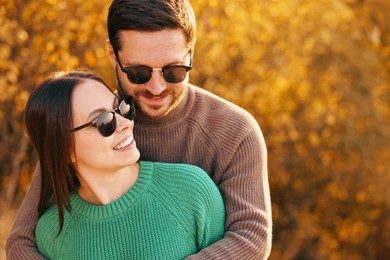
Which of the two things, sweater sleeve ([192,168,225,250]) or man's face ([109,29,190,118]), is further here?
man's face ([109,29,190,118])

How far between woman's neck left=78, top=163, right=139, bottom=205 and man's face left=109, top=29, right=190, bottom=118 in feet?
1.06

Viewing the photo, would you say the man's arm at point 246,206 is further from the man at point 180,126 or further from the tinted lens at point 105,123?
the tinted lens at point 105,123

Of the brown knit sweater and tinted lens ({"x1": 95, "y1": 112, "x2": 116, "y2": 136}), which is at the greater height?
tinted lens ({"x1": 95, "y1": 112, "x2": 116, "y2": 136})

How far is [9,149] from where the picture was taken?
22.2 feet

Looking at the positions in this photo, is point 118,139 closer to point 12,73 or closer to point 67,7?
point 12,73

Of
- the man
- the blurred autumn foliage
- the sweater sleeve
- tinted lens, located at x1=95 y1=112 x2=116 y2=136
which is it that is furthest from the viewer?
the blurred autumn foliage

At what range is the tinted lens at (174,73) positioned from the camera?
11.4 feet

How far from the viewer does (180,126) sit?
12.2 ft

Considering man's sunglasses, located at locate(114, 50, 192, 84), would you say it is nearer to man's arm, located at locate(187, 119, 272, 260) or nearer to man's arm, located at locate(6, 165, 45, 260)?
man's arm, located at locate(187, 119, 272, 260)

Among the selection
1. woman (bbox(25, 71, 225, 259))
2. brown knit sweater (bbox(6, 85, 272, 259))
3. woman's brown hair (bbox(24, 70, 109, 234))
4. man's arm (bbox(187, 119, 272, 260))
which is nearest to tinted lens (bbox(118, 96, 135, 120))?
woman (bbox(25, 71, 225, 259))

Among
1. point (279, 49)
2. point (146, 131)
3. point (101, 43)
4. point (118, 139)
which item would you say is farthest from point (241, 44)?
point (118, 139)

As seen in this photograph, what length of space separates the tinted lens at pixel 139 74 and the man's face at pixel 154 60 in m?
0.02

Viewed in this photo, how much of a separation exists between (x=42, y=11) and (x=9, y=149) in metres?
1.43

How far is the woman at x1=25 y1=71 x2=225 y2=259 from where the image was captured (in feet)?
10.5
